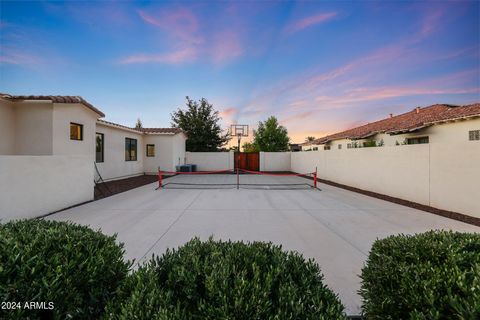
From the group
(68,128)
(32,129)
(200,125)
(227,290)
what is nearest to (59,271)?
(227,290)

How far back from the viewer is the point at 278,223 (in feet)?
17.1

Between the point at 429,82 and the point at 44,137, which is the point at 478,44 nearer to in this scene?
the point at 429,82

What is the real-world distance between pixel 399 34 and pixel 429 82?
4115mm

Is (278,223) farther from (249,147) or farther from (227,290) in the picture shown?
(249,147)

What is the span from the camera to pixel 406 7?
809 cm

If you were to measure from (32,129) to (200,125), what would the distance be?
18.2 m

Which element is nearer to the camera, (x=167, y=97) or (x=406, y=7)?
(x=406, y=7)

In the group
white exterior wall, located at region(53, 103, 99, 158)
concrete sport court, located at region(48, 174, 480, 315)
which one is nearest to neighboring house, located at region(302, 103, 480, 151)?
concrete sport court, located at region(48, 174, 480, 315)

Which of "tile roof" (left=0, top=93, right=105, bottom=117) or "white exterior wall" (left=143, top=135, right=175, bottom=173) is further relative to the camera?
"white exterior wall" (left=143, top=135, right=175, bottom=173)

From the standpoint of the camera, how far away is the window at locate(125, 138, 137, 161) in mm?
14387

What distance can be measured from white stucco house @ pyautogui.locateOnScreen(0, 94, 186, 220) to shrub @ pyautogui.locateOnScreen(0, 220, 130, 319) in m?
4.49

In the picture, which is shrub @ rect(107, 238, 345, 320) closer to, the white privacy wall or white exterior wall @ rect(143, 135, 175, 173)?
the white privacy wall

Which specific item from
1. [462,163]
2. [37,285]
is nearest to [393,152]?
[462,163]

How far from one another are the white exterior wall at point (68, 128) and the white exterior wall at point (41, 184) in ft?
2.78
